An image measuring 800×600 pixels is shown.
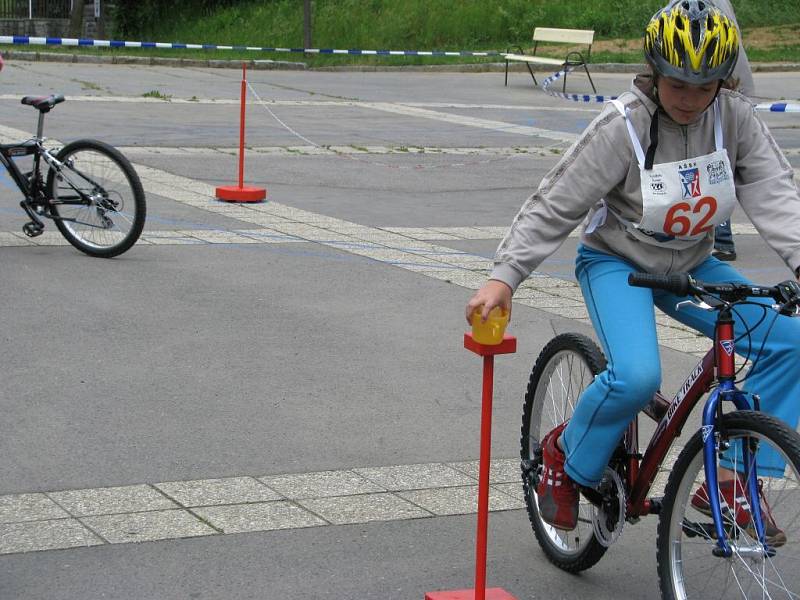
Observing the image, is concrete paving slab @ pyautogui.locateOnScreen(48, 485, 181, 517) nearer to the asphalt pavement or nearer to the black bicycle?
the asphalt pavement

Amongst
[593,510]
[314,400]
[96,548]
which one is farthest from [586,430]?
[314,400]

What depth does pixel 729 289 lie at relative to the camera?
143 inches

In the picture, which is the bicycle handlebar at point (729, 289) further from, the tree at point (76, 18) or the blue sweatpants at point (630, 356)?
the tree at point (76, 18)

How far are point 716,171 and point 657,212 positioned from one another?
22cm

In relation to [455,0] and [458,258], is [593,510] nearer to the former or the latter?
[458,258]

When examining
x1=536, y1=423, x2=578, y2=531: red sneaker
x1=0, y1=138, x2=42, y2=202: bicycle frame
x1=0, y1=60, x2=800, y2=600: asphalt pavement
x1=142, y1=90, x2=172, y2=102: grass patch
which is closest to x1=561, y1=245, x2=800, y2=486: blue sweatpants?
x1=536, y1=423, x2=578, y2=531: red sneaker

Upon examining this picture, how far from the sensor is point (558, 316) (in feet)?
27.3

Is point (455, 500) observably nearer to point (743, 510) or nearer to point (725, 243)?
point (743, 510)

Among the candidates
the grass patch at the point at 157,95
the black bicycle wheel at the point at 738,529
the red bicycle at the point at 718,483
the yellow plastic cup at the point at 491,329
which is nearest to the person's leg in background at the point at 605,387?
the red bicycle at the point at 718,483

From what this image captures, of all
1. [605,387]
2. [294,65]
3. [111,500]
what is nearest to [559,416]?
[605,387]

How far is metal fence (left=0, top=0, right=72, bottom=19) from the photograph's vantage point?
39.8m

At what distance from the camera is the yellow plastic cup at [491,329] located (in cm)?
377

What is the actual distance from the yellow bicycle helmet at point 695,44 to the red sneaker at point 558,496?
1272 mm

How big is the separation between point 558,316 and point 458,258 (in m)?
1.85
